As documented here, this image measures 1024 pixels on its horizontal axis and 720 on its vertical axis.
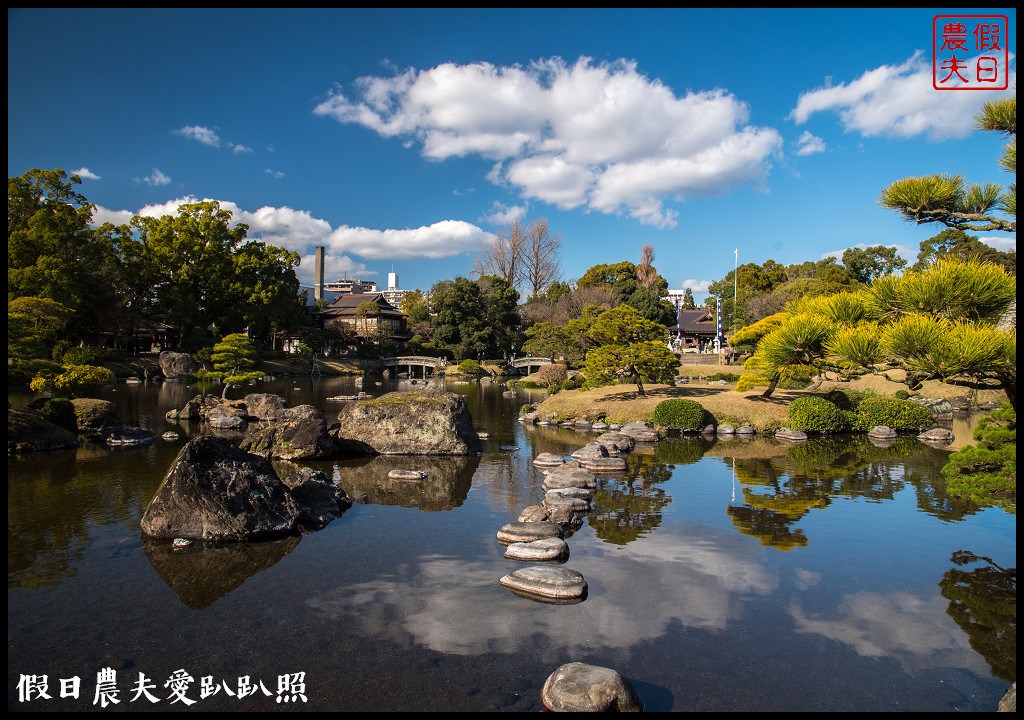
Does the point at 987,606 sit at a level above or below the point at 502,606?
below

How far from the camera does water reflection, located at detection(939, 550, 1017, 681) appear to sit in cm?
676

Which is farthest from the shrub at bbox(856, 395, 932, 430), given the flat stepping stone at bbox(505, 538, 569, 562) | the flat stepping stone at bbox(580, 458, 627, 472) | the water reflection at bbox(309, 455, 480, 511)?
Result: the flat stepping stone at bbox(505, 538, 569, 562)

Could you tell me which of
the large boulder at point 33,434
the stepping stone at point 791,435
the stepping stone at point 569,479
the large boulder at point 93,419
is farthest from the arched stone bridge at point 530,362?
the large boulder at point 33,434

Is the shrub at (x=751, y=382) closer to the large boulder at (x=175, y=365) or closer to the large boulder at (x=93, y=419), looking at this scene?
the large boulder at (x=93, y=419)

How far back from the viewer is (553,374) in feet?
131

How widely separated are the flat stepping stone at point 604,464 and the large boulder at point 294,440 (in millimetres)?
7741

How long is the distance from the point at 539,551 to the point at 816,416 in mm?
17091

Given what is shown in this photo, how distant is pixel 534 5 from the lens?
13.9 ft

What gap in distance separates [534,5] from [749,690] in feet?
21.6

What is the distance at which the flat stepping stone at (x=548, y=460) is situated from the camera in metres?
16.7

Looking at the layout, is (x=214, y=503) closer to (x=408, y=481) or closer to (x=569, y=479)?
(x=408, y=481)

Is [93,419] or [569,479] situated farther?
[93,419]

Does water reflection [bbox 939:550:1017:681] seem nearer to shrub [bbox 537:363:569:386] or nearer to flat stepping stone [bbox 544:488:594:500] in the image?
flat stepping stone [bbox 544:488:594:500]

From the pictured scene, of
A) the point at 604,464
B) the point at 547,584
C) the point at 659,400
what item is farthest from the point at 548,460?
the point at 659,400
